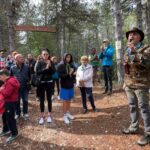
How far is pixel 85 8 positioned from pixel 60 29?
261 centimetres

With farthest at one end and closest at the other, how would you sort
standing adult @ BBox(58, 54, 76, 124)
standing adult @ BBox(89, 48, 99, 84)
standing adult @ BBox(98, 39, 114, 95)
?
standing adult @ BBox(89, 48, 99, 84), standing adult @ BBox(98, 39, 114, 95), standing adult @ BBox(58, 54, 76, 124)

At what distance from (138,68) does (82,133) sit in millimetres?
2185

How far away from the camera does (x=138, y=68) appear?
18.1 ft

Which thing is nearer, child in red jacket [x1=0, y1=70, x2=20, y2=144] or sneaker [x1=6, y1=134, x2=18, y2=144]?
child in red jacket [x1=0, y1=70, x2=20, y2=144]

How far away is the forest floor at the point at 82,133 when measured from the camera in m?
5.79

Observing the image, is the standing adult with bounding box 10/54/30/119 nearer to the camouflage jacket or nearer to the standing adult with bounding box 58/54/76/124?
the standing adult with bounding box 58/54/76/124

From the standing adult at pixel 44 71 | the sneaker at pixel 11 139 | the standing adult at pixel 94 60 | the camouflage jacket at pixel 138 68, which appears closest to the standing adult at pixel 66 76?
the standing adult at pixel 44 71

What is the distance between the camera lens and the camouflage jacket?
529 centimetres

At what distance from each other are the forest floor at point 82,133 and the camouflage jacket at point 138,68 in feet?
4.05

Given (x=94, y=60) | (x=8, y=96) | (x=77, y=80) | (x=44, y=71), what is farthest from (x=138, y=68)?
(x=94, y=60)

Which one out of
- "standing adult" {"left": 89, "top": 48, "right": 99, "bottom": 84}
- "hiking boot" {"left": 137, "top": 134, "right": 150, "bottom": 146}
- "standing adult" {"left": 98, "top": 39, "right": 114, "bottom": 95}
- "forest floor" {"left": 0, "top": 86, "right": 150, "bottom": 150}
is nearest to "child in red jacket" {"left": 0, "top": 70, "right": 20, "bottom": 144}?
"forest floor" {"left": 0, "top": 86, "right": 150, "bottom": 150}

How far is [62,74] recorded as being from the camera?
7.36 metres

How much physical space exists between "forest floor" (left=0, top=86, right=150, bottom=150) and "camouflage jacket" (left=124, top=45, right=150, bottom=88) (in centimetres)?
123

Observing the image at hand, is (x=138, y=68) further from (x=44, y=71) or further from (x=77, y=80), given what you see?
(x=77, y=80)
